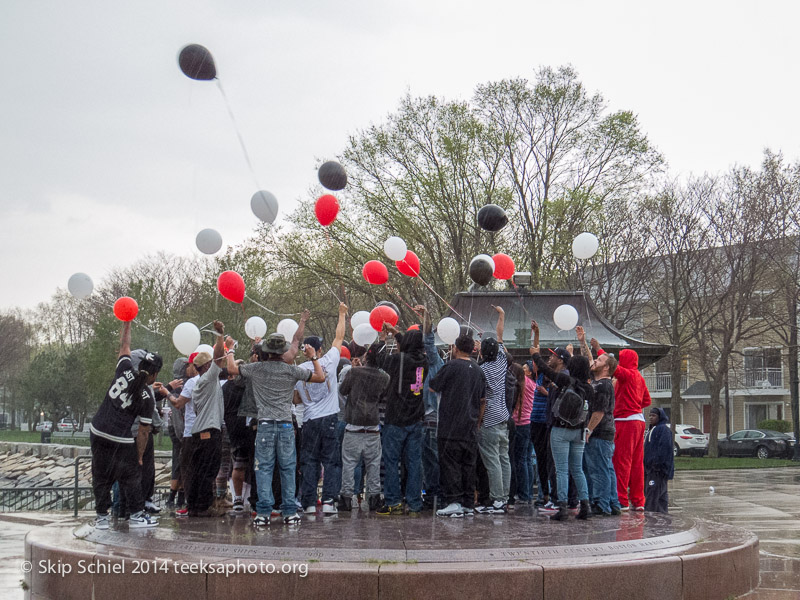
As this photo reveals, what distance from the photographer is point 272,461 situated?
829cm

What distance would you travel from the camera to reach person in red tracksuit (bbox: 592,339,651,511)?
991 centimetres

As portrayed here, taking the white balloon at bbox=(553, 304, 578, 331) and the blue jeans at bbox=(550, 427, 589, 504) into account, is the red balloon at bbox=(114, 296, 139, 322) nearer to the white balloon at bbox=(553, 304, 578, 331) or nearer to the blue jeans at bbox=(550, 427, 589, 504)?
the blue jeans at bbox=(550, 427, 589, 504)

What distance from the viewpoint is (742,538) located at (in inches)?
305

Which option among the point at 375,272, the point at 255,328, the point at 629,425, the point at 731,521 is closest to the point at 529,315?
the point at 375,272

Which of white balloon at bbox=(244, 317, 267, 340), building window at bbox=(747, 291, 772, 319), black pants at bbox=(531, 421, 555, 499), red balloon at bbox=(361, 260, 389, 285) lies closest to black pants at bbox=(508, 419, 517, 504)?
black pants at bbox=(531, 421, 555, 499)

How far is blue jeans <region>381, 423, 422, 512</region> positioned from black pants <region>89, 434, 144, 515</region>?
8.79 feet

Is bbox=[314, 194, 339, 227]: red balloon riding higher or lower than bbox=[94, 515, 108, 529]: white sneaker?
higher

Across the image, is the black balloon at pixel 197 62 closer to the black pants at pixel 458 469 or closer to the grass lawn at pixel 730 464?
the black pants at pixel 458 469

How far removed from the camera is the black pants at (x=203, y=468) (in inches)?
337

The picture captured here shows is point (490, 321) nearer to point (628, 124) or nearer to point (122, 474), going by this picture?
point (122, 474)

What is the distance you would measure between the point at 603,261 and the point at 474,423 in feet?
76.8

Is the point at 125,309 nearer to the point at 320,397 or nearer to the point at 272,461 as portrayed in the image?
the point at 320,397

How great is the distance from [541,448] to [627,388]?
132cm

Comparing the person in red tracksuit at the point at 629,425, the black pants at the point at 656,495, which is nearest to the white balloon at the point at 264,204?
the person in red tracksuit at the point at 629,425
